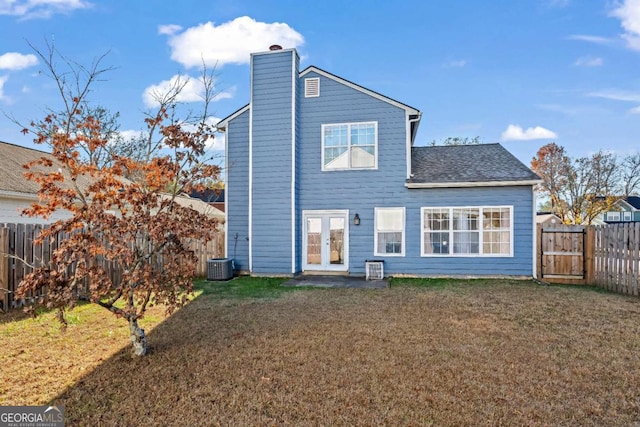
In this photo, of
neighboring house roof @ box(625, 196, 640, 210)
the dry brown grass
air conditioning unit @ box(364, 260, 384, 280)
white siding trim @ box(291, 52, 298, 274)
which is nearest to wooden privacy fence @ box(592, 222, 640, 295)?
the dry brown grass

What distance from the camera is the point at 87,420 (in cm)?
294

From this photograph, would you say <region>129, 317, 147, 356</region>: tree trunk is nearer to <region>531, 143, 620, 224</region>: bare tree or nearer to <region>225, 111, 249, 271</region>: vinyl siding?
<region>225, 111, 249, 271</region>: vinyl siding

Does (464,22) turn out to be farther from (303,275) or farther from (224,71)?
(303,275)

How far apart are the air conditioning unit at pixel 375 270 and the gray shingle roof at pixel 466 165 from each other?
107 inches

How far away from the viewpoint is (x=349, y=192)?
11.5m

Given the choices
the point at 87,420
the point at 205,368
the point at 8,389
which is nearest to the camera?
the point at 87,420

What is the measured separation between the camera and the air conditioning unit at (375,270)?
1074 cm

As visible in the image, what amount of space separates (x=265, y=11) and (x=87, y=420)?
40.8ft

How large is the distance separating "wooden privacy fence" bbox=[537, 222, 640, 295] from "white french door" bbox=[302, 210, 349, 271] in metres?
5.89

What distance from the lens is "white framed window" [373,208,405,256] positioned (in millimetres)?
11188

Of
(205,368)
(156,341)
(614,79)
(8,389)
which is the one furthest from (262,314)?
(614,79)

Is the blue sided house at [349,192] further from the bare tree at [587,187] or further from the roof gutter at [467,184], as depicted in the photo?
the bare tree at [587,187]

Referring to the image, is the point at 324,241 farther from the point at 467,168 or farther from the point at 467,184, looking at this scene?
the point at 467,168

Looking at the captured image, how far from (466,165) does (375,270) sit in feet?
15.2
